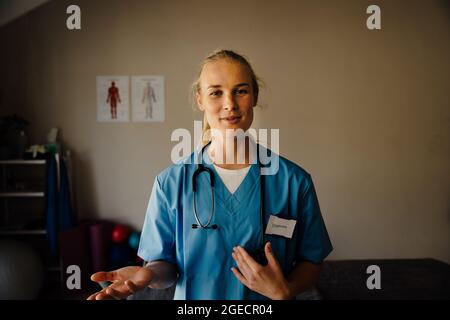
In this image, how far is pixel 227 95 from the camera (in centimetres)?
62

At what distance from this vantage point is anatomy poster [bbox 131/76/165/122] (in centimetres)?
99

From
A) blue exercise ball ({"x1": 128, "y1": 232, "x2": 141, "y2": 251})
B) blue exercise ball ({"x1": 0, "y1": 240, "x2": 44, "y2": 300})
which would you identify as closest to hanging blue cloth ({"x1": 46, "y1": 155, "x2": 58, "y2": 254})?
blue exercise ball ({"x1": 0, "y1": 240, "x2": 44, "y2": 300})

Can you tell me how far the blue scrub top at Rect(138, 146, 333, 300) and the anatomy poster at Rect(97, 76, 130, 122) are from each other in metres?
0.42

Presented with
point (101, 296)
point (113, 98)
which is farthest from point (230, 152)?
point (113, 98)

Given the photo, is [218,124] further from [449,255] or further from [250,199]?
[449,255]

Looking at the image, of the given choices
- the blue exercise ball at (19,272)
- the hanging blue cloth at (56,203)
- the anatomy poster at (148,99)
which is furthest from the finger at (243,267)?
the hanging blue cloth at (56,203)

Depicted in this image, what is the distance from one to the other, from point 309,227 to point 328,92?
1.78ft

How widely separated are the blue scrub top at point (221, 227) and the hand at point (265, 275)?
0.23 ft

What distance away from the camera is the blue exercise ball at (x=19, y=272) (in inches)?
44.8

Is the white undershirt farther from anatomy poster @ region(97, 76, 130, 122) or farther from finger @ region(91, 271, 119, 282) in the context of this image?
anatomy poster @ region(97, 76, 130, 122)

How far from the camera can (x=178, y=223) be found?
0.66m

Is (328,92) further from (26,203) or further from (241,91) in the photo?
(26,203)

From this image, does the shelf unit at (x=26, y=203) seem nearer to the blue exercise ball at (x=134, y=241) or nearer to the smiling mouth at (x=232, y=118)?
the blue exercise ball at (x=134, y=241)

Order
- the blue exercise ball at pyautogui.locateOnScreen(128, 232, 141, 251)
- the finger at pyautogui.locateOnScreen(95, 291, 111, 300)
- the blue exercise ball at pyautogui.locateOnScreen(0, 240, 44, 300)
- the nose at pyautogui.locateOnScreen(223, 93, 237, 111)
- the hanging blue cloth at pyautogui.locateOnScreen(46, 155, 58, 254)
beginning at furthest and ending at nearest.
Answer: the hanging blue cloth at pyautogui.locateOnScreen(46, 155, 58, 254) < the blue exercise ball at pyautogui.locateOnScreen(0, 240, 44, 300) < the blue exercise ball at pyautogui.locateOnScreen(128, 232, 141, 251) < the nose at pyautogui.locateOnScreen(223, 93, 237, 111) < the finger at pyautogui.locateOnScreen(95, 291, 111, 300)
